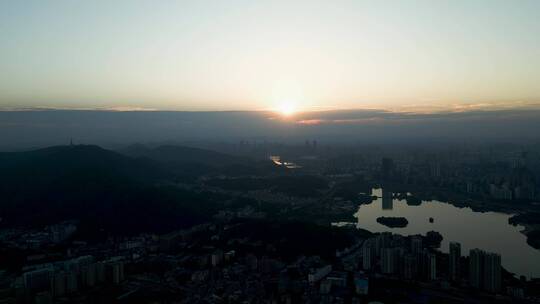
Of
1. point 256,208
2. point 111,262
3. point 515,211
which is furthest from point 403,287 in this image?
point 515,211

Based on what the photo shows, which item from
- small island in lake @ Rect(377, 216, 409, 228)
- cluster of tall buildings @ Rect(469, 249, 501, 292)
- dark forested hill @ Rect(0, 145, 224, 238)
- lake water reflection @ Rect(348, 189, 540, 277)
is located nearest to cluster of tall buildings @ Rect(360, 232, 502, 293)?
cluster of tall buildings @ Rect(469, 249, 501, 292)

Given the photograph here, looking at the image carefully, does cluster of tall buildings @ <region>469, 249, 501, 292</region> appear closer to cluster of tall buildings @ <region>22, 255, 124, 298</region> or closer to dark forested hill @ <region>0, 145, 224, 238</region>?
cluster of tall buildings @ <region>22, 255, 124, 298</region>

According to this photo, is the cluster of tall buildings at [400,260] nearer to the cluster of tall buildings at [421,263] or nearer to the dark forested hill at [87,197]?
the cluster of tall buildings at [421,263]

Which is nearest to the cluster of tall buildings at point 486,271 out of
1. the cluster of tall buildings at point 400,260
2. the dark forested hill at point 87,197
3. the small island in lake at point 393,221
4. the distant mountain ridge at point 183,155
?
the cluster of tall buildings at point 400,260

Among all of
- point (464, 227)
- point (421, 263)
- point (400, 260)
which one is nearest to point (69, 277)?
point (400, 260)

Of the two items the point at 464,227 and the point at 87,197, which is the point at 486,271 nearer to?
the point at 464,227
